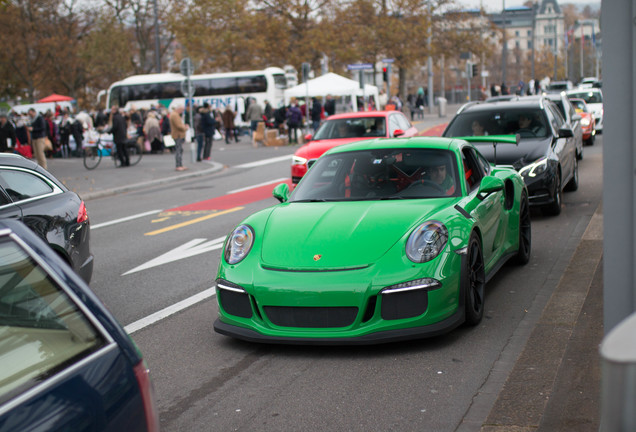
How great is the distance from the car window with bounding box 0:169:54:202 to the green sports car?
1842 mm

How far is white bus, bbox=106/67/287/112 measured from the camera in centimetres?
4816

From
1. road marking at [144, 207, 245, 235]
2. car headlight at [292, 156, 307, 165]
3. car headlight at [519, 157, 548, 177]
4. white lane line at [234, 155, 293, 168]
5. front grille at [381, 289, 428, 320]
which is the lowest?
white lane line at [234, 155, 293, 168]

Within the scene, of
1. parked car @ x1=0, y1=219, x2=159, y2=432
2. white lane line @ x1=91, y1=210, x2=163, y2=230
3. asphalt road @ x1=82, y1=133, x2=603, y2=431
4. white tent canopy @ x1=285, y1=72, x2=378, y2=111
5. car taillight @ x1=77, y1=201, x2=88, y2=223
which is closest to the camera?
parked car @ x1=0, y1=219, x2=159, y2=432

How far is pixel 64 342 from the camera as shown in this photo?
2.55 metres

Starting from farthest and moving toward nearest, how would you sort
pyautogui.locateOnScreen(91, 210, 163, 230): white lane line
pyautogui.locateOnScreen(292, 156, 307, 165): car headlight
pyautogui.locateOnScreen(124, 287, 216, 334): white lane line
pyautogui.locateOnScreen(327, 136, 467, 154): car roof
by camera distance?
pyautogui.locateOnScreen(292, 156, 307, 165): car headlight < pyautogui.locateOnScreen(91, 210, 163, 230): white lane line < pyautogui.locateOnScreen(327, 136, 467, 154): car roof < pyautogui.locateOnScreen(124, 287, 216, 334): white lane line

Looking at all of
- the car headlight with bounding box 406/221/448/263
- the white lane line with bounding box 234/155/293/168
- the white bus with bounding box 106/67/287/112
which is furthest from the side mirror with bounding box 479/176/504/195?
the white bus with bounding box 106/67/287/112

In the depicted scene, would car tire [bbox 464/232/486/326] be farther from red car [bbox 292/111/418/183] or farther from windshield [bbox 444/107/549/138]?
red car [bbox 292/111/418/183]

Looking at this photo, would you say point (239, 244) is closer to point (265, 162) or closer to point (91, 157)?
point (265, 162)

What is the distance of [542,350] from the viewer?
5500mm

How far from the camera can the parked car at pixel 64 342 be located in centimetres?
240

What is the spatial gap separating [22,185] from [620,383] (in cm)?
603

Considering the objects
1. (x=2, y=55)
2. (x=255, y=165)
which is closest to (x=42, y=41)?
(x=2, y=55)

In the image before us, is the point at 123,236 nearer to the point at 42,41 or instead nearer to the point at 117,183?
the point at 117,183

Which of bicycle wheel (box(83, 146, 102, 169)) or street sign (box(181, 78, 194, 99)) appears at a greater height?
street sign (box(181, 78, 194, 99))
